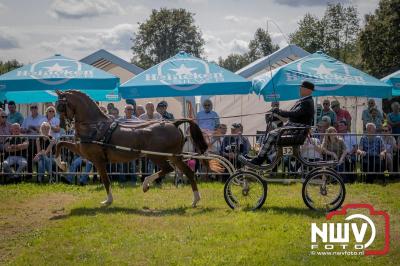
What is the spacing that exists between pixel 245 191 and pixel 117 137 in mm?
2657

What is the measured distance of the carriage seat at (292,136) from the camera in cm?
954

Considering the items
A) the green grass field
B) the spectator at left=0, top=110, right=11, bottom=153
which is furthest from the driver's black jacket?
the spectator at left=0, top=110, right=11, bottom=153

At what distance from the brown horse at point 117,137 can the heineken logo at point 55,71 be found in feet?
12.3

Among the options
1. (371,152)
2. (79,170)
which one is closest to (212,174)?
(79,170)

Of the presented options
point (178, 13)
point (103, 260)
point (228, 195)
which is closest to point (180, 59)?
point (228, 195)

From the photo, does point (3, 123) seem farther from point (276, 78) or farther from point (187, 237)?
point (187, 237)

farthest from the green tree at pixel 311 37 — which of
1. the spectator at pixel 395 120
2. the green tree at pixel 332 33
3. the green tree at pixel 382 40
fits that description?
the spectator at pixel 395 120

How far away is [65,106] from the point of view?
1085cm

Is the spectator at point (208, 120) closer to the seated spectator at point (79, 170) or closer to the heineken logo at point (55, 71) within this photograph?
the heineken logo at point (55, 71)

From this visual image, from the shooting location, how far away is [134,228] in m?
8.70

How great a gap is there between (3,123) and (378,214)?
31.0 ft

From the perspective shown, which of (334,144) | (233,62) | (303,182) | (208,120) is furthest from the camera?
(233,62)

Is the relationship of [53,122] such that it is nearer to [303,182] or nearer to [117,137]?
[117,137]

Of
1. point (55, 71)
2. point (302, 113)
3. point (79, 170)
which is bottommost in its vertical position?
point (79, 170)
